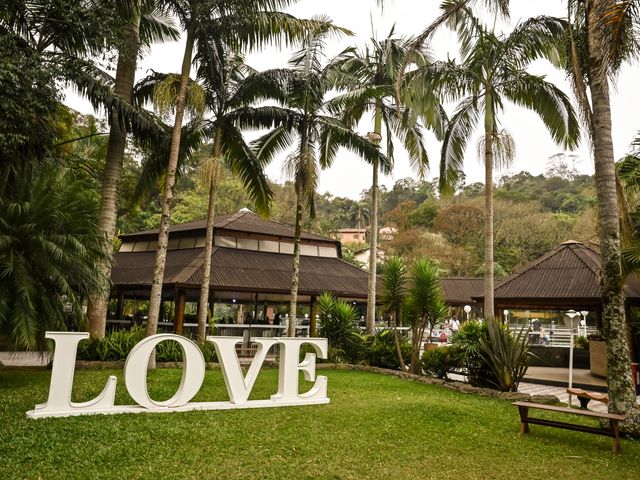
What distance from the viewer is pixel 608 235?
7320mm

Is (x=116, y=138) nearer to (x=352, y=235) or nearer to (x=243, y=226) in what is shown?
(x=243, y=226)

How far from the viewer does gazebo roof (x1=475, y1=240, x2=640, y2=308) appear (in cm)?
1446

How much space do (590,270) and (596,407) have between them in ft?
20.5

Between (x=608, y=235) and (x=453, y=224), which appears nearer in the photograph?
(x=608, y=235)

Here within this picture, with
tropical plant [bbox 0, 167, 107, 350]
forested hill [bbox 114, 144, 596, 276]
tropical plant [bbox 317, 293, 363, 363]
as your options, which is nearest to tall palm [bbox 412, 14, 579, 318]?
tropical plant [bbox 317, 293, 363, 363]

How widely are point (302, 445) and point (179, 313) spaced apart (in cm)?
1086

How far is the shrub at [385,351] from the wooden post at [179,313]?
20.0 ft

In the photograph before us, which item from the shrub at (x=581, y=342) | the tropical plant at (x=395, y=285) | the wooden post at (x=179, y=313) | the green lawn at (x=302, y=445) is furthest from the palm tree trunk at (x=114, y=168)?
the shrub at (x=581, y=342)

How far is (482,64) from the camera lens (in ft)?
44.4

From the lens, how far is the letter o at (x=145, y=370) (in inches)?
261

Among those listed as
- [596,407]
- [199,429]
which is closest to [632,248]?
[596,407]

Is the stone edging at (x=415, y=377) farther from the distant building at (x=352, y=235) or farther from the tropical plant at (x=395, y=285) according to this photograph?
the distant building at (x=352, y=235)

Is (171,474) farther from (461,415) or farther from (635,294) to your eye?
(635,294)

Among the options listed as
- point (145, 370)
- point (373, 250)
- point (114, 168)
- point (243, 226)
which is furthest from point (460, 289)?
point (145, 370)
